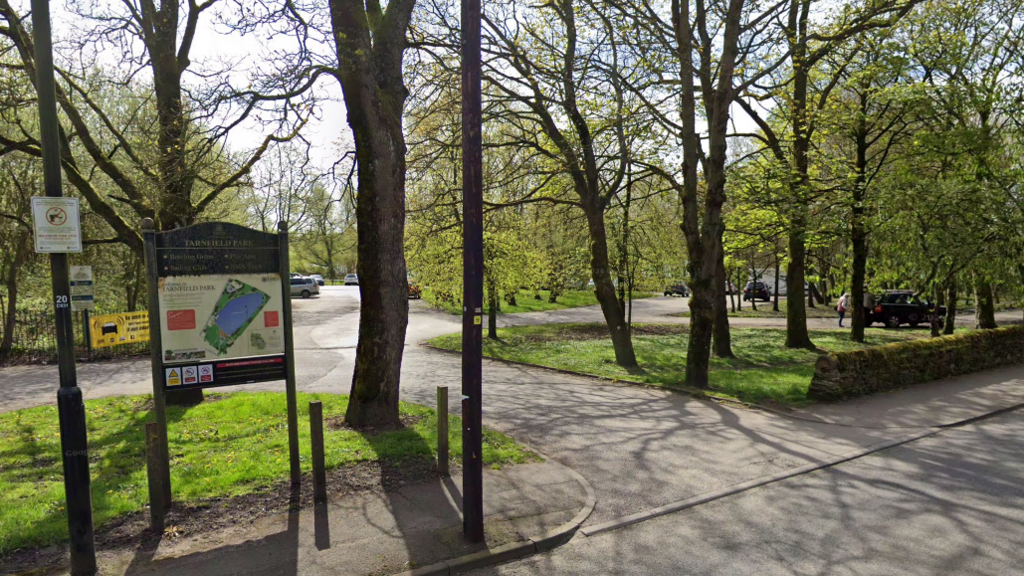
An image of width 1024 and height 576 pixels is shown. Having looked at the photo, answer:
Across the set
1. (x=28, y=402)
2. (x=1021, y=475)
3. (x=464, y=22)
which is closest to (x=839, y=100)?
(x=1021, y=475)

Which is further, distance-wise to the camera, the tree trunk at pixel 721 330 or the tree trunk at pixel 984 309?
the tree trunk at pixel 984 309

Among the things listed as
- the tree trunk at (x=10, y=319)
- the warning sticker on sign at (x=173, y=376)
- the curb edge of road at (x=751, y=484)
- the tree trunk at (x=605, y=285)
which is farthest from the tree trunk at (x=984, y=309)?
the tree trunk at (x=10, y=319)

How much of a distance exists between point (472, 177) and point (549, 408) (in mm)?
6178

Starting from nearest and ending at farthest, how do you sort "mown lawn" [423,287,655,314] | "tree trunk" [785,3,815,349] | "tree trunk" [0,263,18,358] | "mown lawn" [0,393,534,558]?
"mown lawn" [0,393,534,558], "tree trunk" [785,3,815,349], "tree trunk" [0,263,18,358], "mown lawn" [423,287,655,314]

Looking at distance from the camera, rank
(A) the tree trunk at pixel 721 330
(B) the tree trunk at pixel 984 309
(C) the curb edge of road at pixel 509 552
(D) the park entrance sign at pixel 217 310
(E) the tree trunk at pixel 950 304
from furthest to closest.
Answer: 1. (B) the tree trunk at pixel 984 309
2. (E) the tree trunk at pixel 950 304
3. (A) the tree trunk at pixel 721 330
4. (D) the park entrance sign at pixel 217 310
5. (C) the curb edge of road at pixel 509 552

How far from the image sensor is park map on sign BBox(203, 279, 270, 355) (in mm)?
5922

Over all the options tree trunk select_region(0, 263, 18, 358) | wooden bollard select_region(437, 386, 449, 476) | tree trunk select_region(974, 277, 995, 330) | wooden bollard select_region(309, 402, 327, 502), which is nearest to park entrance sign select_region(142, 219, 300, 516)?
wooden bollard select_region(309, 402, 327, 502)

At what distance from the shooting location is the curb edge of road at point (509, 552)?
454cm

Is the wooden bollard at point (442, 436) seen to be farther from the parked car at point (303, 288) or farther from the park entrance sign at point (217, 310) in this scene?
the parked car at point (303, 288)

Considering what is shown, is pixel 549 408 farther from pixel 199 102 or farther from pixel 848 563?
pixel 199 102

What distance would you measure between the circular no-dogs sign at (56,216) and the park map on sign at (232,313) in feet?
6.02

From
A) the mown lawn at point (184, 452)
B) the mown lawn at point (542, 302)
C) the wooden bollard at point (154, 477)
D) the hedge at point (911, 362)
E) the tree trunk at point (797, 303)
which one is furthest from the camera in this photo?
the mown lawn at point (542, 302)

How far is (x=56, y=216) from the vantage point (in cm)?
422

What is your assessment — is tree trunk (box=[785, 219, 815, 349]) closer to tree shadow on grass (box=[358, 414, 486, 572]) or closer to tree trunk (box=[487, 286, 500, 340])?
tree trunk (box=[487, 286, 500, 340])
